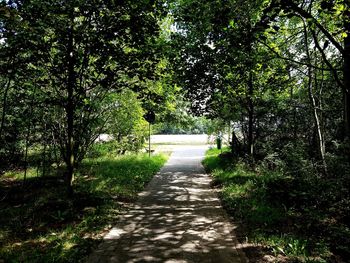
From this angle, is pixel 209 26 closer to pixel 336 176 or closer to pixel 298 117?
pixel 336 176

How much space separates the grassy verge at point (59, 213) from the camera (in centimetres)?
457

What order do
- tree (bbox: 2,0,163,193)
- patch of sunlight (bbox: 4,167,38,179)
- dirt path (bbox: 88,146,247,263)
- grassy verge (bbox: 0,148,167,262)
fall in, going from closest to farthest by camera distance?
dirt path (bbox: 88,146,247,263), grassy verge (bbox: 0,148,167,262), tree (bbox: 2,0,163,193), patch of sunlight (bbox: 4,167,38,179)

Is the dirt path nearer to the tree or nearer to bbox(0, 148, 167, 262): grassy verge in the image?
bbox(0, 148, 167, 262): grassy verge

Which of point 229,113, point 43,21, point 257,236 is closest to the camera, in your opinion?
point 43,21

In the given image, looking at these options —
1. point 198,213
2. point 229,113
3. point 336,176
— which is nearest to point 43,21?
point 198,213

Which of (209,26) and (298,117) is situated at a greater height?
(209,26)

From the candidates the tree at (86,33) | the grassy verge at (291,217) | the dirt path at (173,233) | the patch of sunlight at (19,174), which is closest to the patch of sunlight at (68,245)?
the dirt path at (173,233)

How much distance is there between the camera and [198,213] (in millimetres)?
6629

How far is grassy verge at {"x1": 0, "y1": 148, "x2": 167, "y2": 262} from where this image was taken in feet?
15.0

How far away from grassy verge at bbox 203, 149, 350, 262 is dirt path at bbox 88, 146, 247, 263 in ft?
1.28

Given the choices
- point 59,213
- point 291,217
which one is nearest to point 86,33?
point 59,213

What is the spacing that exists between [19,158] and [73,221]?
29.4ft

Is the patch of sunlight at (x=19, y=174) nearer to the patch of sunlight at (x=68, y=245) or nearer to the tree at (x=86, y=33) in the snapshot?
the tree at (x=86, y=33)

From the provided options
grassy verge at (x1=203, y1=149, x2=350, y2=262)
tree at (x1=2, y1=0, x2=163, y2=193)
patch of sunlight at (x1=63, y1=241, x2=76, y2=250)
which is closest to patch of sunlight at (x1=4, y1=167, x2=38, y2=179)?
tree at (x1=2, y1=0, x2=163, y2=193)
